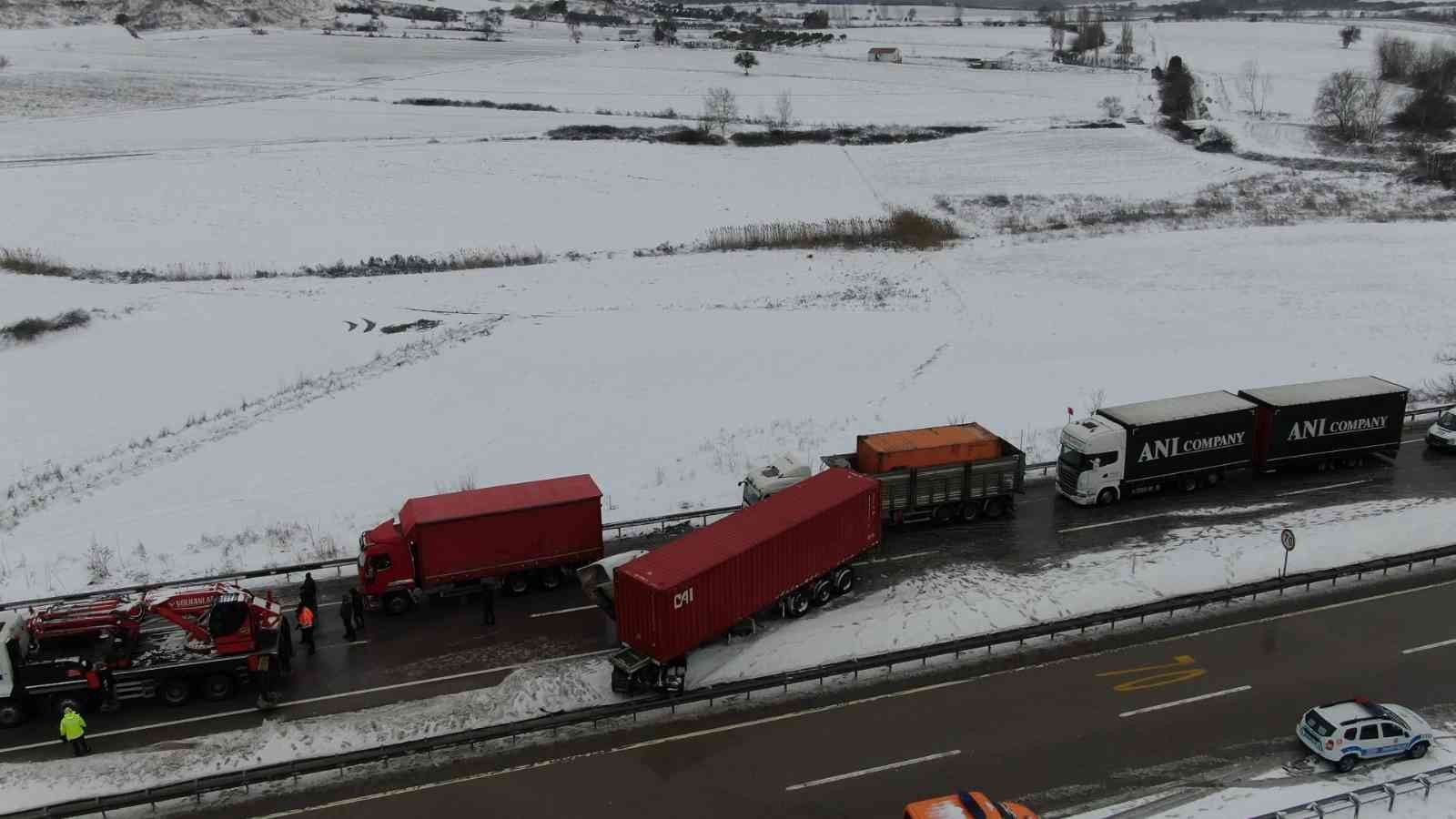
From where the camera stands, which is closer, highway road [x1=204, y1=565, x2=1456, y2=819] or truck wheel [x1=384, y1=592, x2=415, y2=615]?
highway road [x1=204, y1=565, x2=1456, y2=819]

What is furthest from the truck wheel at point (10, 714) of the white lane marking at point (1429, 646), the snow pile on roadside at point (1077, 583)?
the white lane marking at point (1429, 646)

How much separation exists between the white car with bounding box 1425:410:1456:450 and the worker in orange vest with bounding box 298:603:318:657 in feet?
122

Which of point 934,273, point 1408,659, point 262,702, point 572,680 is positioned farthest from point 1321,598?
point 934,273

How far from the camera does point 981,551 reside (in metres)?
29.3

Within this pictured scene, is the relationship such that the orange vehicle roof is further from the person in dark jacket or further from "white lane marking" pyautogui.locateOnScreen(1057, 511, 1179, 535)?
the person in dark jacket

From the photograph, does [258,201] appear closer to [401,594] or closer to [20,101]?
[20,101]

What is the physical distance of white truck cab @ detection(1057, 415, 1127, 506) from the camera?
103 feet

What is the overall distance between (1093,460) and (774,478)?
10.1 meters

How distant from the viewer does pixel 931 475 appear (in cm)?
3031

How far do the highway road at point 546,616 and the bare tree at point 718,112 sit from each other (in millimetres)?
73082

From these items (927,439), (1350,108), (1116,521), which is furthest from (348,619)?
→ (1350,108)

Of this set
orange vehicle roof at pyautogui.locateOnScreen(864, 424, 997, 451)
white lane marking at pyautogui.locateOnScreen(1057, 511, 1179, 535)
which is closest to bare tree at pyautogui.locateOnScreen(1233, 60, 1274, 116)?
white lane marking at pyautogui.locateOnScreen(1057, 511, 1179, 535)

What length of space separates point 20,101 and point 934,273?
318 ft

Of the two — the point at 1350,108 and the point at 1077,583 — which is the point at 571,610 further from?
the point at 1350,108
